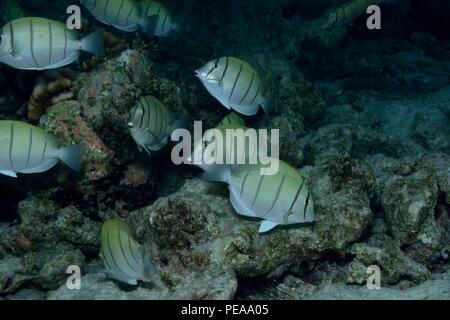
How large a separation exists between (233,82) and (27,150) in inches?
83.4

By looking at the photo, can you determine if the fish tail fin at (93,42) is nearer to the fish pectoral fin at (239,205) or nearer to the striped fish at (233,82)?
the striped fish at (233,82)

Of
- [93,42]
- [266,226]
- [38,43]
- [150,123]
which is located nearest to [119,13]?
[93,42]

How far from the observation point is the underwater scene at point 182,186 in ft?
12.3

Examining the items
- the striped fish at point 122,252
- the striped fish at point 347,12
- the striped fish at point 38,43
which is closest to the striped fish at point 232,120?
the striped fish at point 38,43

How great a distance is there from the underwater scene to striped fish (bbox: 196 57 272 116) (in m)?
0.01

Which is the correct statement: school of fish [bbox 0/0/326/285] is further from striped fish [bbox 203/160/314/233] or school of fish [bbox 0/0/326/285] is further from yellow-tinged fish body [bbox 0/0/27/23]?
yellow-tinged fish body [bbox 0/0/27/23]

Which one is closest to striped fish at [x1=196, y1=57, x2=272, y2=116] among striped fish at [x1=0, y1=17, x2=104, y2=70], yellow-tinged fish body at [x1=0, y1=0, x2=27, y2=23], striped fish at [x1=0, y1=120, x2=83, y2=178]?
striped fish at [x1=0, y1=17, x2=104, y2=70]

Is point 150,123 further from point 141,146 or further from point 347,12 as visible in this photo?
point 347,12

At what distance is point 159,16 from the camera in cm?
602

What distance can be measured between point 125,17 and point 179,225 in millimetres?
2901

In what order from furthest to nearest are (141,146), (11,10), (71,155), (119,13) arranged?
(11,10) → (119,13) → (141,146) → (71,155)

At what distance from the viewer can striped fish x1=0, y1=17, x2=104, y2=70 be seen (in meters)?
3.94
